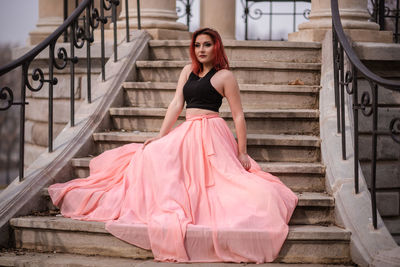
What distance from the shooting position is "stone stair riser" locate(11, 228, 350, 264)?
12.9 ft

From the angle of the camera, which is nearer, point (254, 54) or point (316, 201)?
point (316, 201)

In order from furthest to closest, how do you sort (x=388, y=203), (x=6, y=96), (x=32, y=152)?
(x=32, y=152) < (x=388, y=203) < (x=6, y=96)

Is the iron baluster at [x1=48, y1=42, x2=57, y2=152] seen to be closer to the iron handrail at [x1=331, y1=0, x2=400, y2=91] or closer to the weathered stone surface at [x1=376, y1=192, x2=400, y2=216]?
the iron handrail at [x1=331, y1=0, x2=400, y2=91]

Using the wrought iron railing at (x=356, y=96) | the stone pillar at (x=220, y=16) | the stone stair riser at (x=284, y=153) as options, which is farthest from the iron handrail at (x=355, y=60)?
the stone pillar at (x=220, y=16)

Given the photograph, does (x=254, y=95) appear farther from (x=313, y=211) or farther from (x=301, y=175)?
(x=313, y=211)

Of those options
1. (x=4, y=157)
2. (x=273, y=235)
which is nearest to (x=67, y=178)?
(x=273, y=235)

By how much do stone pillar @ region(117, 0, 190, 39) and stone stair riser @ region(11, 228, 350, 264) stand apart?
11.3ft

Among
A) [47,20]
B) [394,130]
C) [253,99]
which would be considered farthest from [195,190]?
[47,20]

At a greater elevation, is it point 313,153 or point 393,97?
point 393,97

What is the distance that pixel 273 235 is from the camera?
3842mm

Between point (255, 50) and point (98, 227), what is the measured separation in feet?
10.7

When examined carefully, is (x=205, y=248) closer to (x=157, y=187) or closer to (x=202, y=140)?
(x=157, y=187)

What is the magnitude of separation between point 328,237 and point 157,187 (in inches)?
49.0

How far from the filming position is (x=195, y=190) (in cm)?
411
